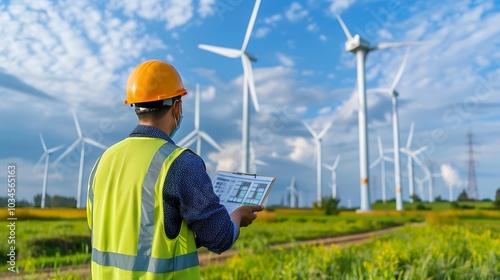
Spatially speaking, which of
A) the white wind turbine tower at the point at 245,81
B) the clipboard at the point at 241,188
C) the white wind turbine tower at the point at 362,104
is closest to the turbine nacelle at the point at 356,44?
the white wind turbine tower at the point at 362,104

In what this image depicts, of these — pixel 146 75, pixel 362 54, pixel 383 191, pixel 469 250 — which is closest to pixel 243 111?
pixel 362 54

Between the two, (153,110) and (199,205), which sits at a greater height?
(153,110)

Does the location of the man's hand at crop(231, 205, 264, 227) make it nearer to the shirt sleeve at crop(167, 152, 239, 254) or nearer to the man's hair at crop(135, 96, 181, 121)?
the shirt sleeve at crop(167, 152, 239, 254)

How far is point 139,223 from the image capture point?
2.29 metres

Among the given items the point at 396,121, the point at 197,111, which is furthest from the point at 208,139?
the point at 396,121

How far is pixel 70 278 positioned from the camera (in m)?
5.05

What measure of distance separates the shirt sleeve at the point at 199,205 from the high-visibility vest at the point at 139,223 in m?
0.06

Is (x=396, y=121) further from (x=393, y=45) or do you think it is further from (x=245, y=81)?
(x=245, y=81)

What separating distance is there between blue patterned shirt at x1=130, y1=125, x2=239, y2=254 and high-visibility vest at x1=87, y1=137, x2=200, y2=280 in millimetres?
42

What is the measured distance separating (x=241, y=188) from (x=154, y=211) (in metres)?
0.64

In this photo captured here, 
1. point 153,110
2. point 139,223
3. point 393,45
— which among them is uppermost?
point 393,45

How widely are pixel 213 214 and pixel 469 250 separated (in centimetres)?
691

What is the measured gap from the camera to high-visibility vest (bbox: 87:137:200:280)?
88.4 inches

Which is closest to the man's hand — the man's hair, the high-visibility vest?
the high-visibility vest
